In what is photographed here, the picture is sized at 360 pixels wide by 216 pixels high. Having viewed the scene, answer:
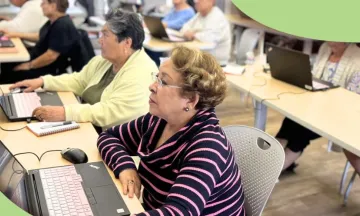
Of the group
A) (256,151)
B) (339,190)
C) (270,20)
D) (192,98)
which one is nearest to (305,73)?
(339,190)

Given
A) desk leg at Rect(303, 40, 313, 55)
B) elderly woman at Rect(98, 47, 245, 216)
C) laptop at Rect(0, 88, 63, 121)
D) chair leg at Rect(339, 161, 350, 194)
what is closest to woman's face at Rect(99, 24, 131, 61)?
laptop at Rect(0, 88, 63, 121)

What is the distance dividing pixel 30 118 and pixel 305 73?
1.54 m

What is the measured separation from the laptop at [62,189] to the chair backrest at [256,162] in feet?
1.63

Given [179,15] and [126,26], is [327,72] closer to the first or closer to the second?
[126,26]

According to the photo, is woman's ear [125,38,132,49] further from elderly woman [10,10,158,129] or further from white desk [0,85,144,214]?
white desk [0,85,144,214]

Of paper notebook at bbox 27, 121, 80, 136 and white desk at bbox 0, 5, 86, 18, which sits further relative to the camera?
white desk at bbox 0, 5, 86, 18

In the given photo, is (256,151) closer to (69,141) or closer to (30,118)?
(69,141)

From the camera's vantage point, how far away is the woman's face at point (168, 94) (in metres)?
1.31

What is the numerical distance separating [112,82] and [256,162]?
2.84 ft

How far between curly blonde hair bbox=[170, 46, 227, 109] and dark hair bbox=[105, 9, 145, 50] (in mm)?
795

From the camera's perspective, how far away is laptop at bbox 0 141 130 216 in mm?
1153

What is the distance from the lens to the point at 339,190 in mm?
2756

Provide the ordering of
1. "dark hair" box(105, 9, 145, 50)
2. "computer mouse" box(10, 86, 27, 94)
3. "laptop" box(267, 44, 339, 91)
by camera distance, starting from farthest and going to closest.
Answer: "laptop" box(267, 44, 339, 91) < "computer mouse" box(10, 86, 27, 94) < "dark hair" box(105, 9, 145, 50)

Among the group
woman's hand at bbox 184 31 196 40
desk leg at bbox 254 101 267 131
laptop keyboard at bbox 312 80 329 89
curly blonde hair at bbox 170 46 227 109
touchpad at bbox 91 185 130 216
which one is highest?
curly blonde hair at bbox 170 46 227 109
